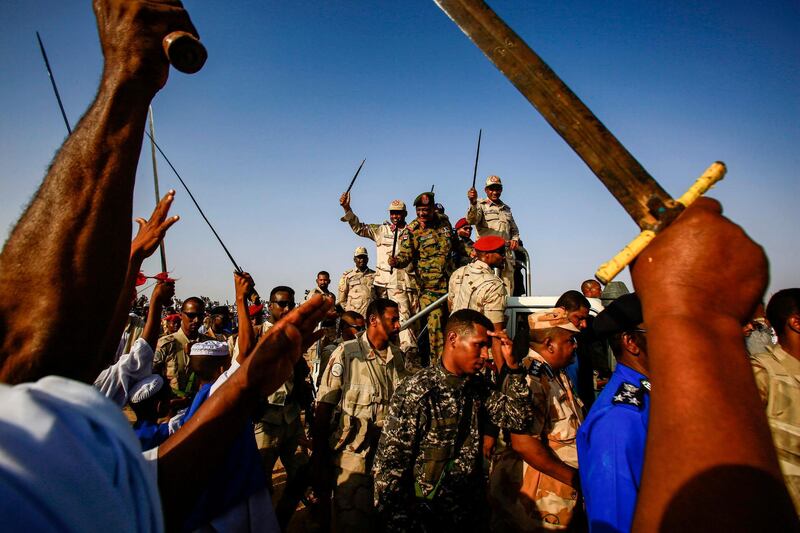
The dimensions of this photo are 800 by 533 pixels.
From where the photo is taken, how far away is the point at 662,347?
0.85 meters

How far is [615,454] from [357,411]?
2813 millimetres

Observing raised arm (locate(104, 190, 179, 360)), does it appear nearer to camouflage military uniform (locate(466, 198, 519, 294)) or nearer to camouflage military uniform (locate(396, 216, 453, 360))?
camouflage military uniform (locate(396, 216, 453, 360))

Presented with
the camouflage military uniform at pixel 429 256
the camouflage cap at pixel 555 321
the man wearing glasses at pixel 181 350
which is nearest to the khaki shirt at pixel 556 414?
the camouflage cap at pixel 555 321

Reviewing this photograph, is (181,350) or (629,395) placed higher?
(629,395)

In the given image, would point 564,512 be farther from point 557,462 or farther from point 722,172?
point 722,172

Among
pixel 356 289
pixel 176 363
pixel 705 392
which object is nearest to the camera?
pixel 705 392

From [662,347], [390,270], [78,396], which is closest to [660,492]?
[662,347]

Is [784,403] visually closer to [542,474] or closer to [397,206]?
[542,474]

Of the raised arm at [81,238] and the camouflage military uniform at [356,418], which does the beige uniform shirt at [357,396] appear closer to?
the camouflage military uniform at [356,418]

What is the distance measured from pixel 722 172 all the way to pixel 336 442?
13.8ft

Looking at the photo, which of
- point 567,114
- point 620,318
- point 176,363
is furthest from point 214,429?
point 176,363

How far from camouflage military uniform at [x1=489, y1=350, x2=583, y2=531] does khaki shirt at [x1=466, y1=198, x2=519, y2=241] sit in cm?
561

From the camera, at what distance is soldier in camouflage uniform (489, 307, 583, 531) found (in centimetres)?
338

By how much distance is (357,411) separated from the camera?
14.4ft
